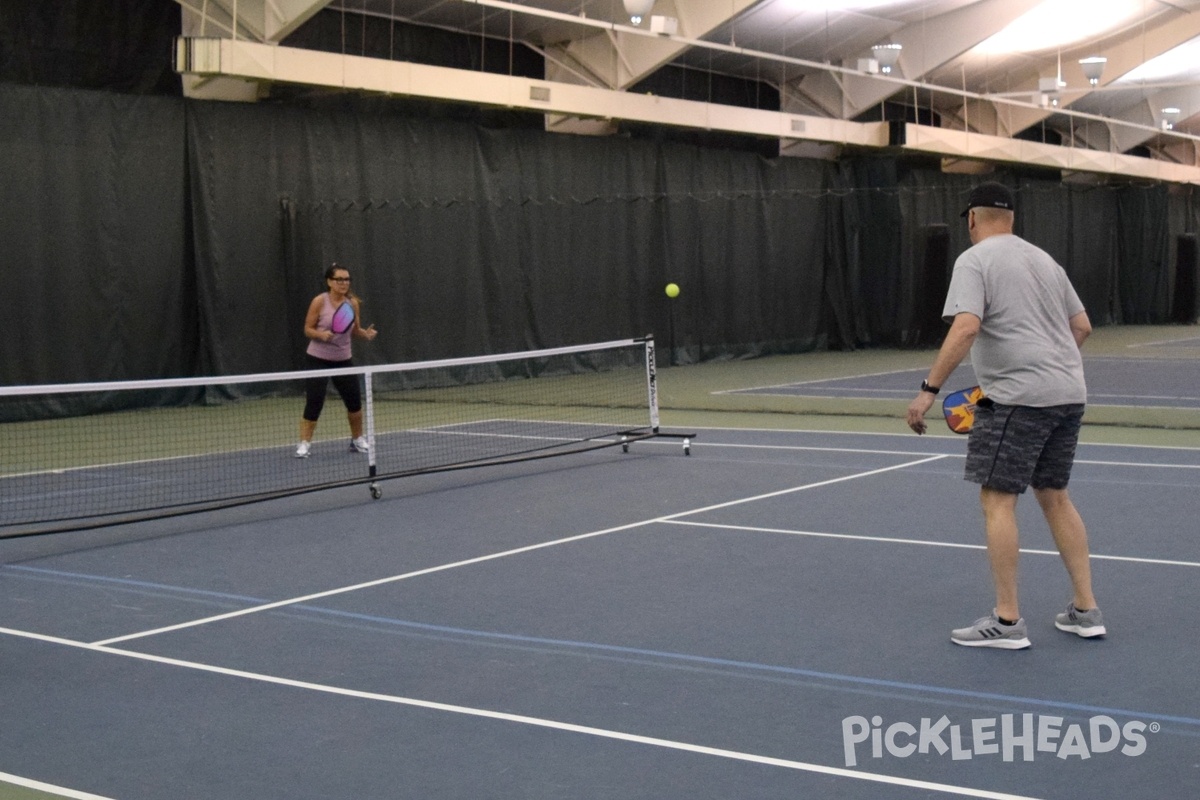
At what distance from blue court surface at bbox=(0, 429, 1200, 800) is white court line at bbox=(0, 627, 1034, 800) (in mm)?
14

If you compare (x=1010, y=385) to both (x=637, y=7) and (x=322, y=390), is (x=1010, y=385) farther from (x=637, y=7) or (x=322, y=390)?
(x=637, y=7)

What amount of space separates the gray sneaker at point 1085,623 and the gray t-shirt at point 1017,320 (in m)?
0.74

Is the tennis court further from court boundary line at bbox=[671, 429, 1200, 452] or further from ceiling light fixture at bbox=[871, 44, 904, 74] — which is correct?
ceiling light fixture at bbox=[871, 44, 904, 74]

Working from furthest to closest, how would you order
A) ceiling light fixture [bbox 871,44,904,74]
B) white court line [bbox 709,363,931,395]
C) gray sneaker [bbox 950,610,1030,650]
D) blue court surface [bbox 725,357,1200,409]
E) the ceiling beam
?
the ceiling beam < ceiling light fixture [bbox 871,44,904,74] < white court line [bbox 709,363,931,395] < blue court surface [bbox 725,357,1200,409] < gray sneaker [bbox 950,610,1030,650]

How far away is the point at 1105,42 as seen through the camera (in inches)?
981

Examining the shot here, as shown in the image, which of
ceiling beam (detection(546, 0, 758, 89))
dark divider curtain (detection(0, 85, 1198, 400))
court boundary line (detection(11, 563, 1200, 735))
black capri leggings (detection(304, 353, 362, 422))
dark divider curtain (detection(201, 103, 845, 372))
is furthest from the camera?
ceiling beam (detection(546, 0, 758, 89))

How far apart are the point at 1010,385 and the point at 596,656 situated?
5.37ft

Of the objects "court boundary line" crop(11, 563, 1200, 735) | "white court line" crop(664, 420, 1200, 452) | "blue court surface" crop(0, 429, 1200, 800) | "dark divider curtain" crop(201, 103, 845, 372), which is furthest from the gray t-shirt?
"dark divider curtain" crop(201, 103, 845, 372)

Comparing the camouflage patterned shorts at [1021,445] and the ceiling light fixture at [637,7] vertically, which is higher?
the ceiling light fixture at [637,7]

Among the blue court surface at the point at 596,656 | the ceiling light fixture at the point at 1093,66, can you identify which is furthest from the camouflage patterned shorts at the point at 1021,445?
the ceiling light fixture at the point at 1093,66

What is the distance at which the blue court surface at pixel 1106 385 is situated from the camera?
44.7 ft

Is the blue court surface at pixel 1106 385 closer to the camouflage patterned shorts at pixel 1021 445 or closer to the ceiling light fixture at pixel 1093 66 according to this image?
the ceiling light fixture at pixel 1093 66

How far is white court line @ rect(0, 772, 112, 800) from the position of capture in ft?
11.2

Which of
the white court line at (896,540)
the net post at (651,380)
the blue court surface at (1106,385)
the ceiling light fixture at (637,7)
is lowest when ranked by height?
the white court line at (896,540)
